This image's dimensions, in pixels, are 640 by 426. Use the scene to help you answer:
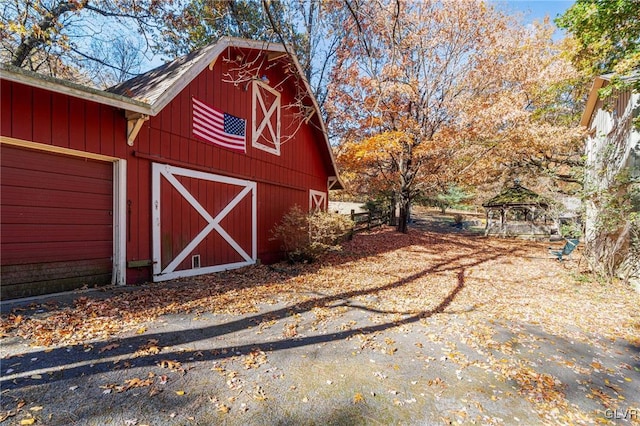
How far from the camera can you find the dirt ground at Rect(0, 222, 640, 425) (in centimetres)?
235

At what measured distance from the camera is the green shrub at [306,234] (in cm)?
830

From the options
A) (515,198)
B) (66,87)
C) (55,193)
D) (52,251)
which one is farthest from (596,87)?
(52,251)

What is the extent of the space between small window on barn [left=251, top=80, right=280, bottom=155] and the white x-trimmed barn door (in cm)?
137

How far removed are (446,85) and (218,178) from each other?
10.8 metres

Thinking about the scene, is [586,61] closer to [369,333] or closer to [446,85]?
[446,85]

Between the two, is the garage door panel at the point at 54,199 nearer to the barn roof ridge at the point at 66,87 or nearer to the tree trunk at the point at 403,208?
the barn roof ridge at the point at 66,87

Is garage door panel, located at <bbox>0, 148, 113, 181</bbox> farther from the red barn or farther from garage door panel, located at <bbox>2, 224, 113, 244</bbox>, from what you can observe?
garage door panel, located at <bbox>2, 224, 113, 244</bbox>

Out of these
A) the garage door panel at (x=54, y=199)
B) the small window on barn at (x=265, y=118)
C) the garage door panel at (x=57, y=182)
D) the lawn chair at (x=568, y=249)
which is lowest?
the lawn chair at (x=568, y=249)

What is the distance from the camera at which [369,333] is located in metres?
3.96

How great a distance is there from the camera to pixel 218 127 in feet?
23.6

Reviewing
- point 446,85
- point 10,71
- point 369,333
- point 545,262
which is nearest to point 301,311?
point 369,333

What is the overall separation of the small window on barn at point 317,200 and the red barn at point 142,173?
228 centimetres

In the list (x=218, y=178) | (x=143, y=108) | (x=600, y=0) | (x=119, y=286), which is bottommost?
(x=119, y=286)

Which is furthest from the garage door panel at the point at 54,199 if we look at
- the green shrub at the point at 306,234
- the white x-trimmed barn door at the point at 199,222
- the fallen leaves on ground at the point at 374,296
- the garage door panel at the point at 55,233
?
the green shrub at the point at 306,234
